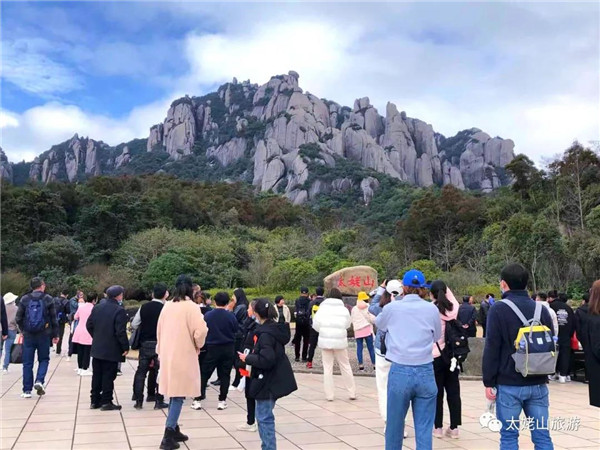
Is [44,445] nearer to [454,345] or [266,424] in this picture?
[266,424]

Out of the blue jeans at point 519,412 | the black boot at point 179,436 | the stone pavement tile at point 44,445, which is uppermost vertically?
the blue jeans at point 519,412

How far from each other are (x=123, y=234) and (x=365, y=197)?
4464 cm

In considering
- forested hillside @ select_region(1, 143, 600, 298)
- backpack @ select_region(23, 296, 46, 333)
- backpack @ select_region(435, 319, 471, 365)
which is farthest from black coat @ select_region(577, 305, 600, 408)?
forested hillside @ select_region(1, 143, 600, 298)

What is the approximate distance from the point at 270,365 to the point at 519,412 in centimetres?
193

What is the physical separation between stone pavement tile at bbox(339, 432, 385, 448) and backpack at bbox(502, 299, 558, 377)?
2157 mm

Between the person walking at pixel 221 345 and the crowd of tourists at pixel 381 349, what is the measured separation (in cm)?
1

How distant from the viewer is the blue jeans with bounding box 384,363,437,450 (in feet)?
12.2

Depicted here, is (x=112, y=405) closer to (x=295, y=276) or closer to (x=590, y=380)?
(x=590, y=380)

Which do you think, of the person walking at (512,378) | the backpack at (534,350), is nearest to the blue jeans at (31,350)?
the person walking at (512,378)

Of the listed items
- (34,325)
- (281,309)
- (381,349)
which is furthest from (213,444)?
(281,309)

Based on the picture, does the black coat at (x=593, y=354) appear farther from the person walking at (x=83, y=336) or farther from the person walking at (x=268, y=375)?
the person walking at (x=83, y=336)

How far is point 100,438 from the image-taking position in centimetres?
528

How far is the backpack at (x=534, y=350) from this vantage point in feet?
11.1

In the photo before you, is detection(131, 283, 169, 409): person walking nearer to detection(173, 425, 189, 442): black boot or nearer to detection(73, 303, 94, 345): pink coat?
detection(173, 425, 189, 442): black boot
